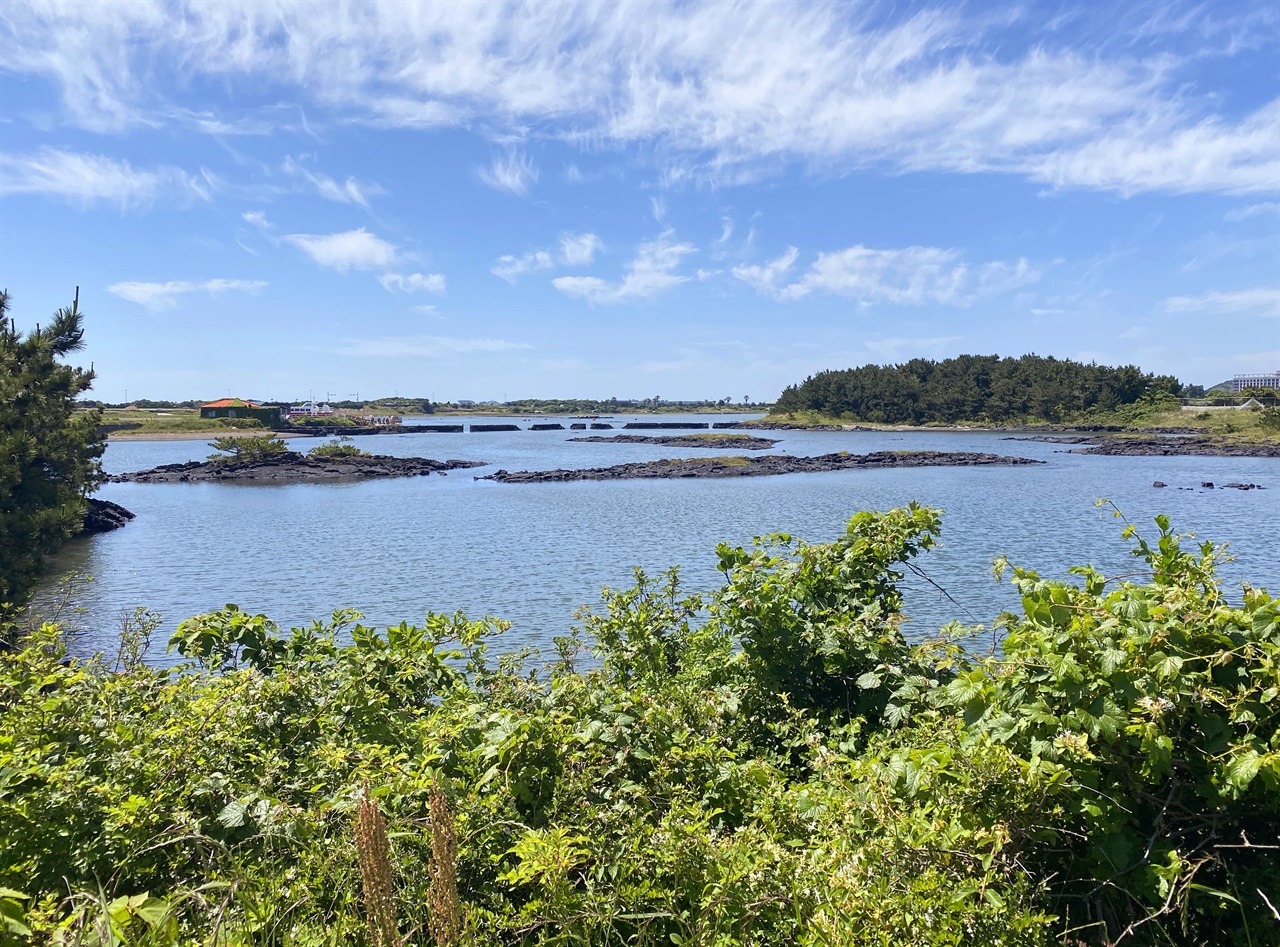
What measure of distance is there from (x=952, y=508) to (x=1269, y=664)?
1683 inches

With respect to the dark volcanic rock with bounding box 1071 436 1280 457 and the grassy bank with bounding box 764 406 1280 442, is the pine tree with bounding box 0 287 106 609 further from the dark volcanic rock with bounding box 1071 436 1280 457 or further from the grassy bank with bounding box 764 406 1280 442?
the grassy bank with bounding box 764 406 1280 442

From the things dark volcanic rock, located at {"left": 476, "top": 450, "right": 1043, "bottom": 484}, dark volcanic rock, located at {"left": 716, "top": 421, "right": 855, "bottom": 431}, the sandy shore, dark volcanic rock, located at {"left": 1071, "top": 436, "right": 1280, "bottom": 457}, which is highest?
dark volcanic rock, located at {"left": 716, "top": 421, "right": 855, "bottom": 431}

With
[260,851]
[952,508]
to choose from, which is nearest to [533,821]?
[260,851]

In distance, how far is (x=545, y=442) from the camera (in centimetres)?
12694

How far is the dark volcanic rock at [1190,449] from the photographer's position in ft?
261

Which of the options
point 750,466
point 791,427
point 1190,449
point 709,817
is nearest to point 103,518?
point 709,817

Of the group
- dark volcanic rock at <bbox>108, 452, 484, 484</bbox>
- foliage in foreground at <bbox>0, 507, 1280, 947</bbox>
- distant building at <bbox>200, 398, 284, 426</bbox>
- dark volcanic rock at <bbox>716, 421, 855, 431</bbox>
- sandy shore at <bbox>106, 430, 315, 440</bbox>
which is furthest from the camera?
dark volcanic rock at <bbox>716, 421, 855, 431</bbox>

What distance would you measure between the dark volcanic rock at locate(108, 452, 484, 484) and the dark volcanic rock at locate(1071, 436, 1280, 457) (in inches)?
2913

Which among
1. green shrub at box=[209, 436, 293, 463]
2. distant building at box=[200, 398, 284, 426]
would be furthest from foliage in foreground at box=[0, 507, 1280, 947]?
distant building at box=[200, 398, 284, 426]

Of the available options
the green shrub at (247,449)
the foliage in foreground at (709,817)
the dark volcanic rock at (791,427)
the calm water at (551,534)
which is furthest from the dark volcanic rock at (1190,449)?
the foliage in foreground at (709,817)

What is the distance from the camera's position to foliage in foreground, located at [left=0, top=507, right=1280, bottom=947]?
322 cm

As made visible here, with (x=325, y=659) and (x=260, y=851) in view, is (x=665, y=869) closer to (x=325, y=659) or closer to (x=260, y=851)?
(x=260, y=851)

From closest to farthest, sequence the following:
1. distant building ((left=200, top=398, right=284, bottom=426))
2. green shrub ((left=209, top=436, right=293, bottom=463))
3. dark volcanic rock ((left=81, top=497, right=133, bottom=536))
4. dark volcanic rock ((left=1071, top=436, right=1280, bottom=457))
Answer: dark volcanic rock ((left=81, top=497, right=133, bottom=536)), green shrub ((left=209, top=436, right=293, bottom=463)), dark volcanic rock ((left=1071, top=436, right=1280, bottom=457)), distant building ((left=200, top=398, right=284, bottom=426))

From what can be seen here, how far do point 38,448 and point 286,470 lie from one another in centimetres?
5578
